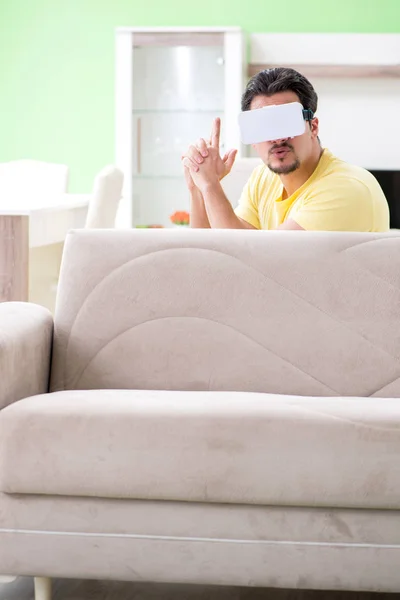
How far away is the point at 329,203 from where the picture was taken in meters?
2.30

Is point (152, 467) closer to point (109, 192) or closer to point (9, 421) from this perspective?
point (9, 421)

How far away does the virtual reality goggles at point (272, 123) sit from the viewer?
2.22 metres

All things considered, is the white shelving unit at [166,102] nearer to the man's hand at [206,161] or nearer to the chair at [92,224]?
the chair at [92,224]

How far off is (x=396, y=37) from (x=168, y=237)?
4.37m

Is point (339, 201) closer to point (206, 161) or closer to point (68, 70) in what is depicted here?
point (206, 161)

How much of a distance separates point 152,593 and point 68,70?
495 centimetres

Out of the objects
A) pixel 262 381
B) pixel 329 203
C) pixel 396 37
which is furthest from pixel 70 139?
pixel 262 381

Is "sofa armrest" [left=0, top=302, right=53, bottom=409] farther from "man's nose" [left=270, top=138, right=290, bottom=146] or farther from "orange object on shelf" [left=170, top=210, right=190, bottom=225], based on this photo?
"orange object on shelf" [left=170, top=210, right=190, bottom=225]

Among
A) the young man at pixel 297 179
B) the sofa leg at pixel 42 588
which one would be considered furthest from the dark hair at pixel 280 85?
the sofa leg at pixel 42 588

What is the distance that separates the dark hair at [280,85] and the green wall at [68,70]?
3722 millimetres

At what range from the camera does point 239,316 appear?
1948 mm

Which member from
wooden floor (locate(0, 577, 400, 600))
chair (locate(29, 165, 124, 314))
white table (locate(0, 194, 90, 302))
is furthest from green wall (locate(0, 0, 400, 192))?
wooden floor (locate(0, 577, 400, 600))

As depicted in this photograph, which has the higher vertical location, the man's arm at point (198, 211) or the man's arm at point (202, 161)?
the man's arm at point (202, 161)

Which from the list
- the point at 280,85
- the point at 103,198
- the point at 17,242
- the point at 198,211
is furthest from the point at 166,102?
the point at 280,85
